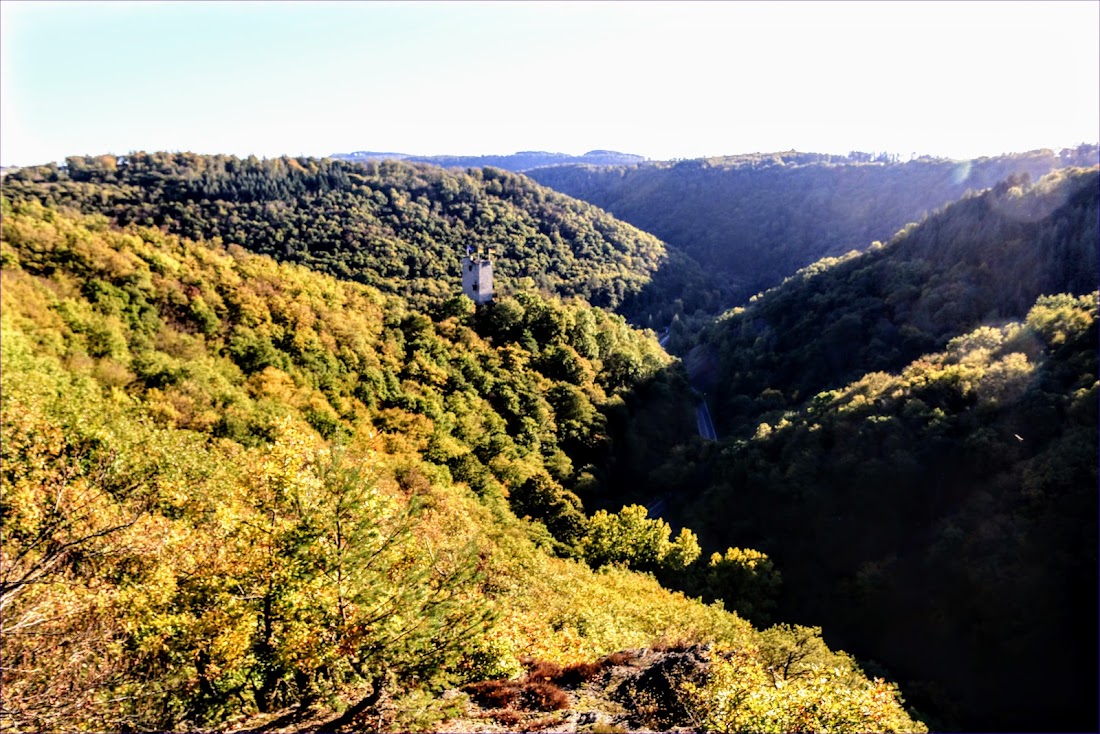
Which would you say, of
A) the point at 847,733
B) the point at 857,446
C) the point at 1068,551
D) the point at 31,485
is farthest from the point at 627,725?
the point at 857,446

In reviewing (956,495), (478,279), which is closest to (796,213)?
(956,495)

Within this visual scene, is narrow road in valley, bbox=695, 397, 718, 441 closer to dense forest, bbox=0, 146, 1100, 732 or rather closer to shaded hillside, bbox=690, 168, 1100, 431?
shaded hillside, bbox=690, 168, 1100, 431

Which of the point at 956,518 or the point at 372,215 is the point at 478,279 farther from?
the point at 372,215

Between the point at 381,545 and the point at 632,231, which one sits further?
the point at 632,231

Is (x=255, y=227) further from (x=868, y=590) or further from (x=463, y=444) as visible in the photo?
(x=868, y=590)

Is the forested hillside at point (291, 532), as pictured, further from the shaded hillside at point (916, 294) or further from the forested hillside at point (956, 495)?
the shaded hillside at point (916, 294)

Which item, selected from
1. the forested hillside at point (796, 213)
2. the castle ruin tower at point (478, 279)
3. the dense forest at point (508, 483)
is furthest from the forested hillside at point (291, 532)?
the forested hillside at point (796, 213)

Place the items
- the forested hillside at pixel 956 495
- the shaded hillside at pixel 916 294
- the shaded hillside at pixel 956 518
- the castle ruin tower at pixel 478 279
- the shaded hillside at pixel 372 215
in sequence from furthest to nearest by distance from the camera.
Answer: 1. the shaded hillside at pixel 372 215
2. the shaded hillside at pixel 916 294
3. the castle ruin tower at pixel 478 279
4. the forested hillside at pixel 956 495
5. the shaded hillside at pixel 956 518
